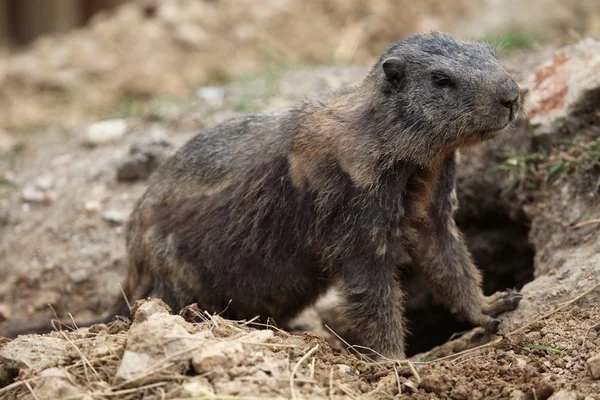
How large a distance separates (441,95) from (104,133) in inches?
208

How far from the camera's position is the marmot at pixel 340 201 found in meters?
5.10

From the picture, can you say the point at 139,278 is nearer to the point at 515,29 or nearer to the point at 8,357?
the point at 8,357

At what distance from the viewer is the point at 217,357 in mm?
4043

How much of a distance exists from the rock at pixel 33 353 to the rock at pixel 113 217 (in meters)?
3.16

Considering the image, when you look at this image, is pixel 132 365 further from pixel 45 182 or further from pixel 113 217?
pixel 45 182

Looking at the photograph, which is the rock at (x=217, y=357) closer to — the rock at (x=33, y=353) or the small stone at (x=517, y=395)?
the rock at (x=33, y=353)

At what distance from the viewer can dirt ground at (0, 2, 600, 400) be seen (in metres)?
4.13

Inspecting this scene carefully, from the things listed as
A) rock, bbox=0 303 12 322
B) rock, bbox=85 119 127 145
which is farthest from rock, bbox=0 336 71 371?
rock, bbox=85 119 127 145

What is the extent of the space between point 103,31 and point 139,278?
7465 millimetres

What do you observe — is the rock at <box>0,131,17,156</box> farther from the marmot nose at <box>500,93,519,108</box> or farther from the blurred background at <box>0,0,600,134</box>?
the marmot nose at <box>500,93,519,108</box>

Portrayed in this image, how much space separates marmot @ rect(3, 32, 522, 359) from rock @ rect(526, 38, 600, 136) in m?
1.52

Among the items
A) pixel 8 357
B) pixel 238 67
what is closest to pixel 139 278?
pixel 8 357

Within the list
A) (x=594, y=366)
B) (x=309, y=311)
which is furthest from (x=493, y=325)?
(x=309, y=311)

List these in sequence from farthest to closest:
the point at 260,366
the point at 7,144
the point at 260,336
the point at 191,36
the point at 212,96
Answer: the point at 191,36 < the point at 7,144 < the point at 212,96 < the point at 260,336 < the point at 260,366
